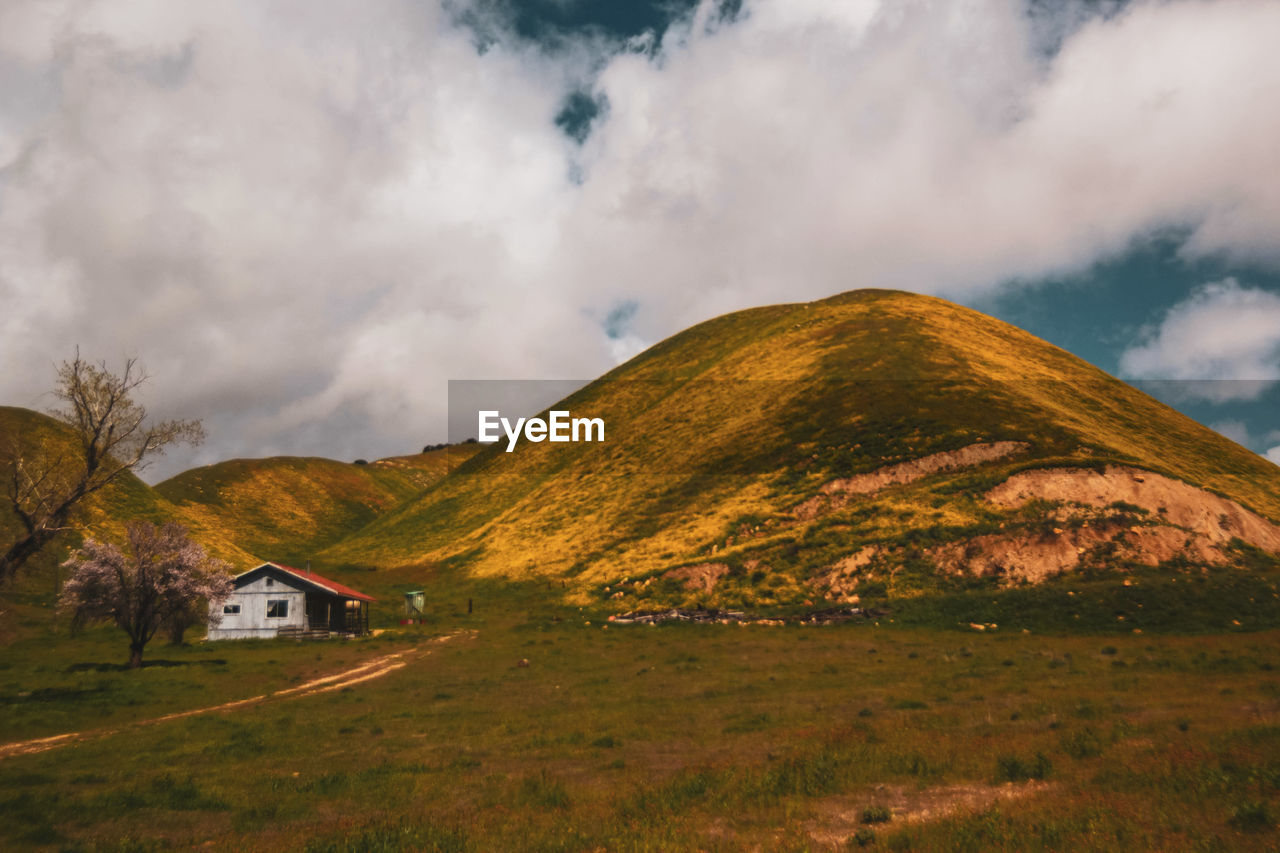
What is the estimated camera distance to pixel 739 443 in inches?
3814

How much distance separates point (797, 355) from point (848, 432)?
38.8 metres

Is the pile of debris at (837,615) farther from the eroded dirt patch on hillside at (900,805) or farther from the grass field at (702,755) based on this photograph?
the eroded dirt patch on hillside at (900,805)

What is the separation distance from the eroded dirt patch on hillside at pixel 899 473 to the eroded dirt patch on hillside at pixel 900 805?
2317 inches

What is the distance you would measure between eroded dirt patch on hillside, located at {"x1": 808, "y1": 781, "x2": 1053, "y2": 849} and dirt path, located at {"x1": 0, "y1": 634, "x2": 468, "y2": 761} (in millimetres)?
26162

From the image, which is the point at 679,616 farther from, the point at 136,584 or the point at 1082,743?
the point at 1082,743

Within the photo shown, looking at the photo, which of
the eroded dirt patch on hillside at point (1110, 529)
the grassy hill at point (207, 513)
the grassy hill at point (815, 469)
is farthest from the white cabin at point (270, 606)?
the eroded dirt patch on hillside at point (1110, 529)

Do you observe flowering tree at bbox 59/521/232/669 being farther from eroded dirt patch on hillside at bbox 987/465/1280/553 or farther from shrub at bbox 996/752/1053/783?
eroded dirt patch on hillside at bbox 987/465/1280/553

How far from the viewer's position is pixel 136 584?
43.5 metres

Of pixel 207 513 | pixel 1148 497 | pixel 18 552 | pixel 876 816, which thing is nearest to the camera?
pixel 876 816

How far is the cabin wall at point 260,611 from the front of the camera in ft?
212

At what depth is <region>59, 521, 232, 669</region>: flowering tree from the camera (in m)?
43.5

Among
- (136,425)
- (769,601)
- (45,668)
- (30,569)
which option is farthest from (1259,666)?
(45,668)

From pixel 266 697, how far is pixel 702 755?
85.3 ft

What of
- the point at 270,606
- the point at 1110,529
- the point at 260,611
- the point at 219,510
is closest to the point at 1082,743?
the point at 1110,529
